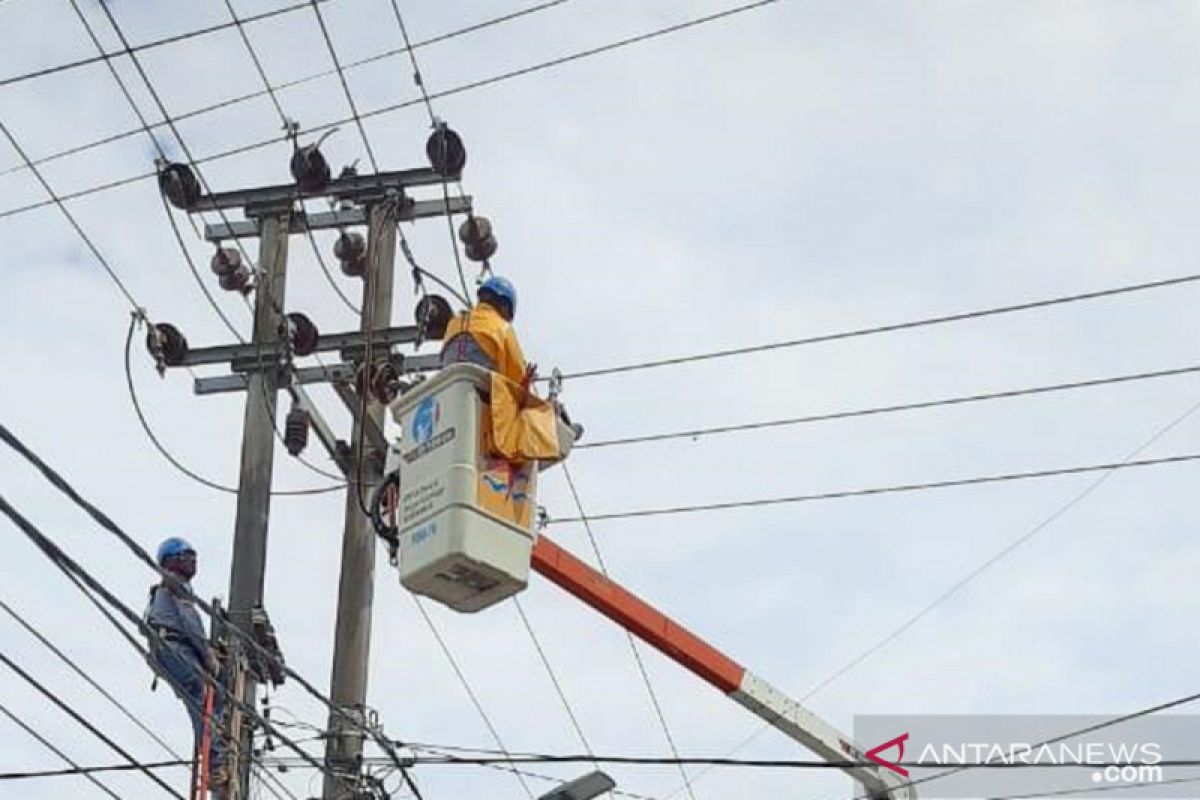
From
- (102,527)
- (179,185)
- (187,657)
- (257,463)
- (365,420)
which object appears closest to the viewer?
(102,527)

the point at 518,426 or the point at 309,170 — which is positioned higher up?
the point at 309,170

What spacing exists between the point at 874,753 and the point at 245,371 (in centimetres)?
531

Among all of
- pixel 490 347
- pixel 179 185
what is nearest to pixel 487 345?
pixel 490 347

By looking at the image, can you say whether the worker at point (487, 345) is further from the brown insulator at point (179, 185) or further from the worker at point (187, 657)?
the brown insulator at point (179, 185)

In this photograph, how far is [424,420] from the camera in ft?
31.8

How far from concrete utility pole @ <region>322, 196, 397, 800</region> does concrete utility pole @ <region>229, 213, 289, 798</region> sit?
48 centimetres

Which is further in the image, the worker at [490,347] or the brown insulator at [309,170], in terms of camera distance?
the brown insulator at [309,170]

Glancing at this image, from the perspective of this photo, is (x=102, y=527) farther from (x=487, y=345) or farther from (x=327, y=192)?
(x=327, y=192)

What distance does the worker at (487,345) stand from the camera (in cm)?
956

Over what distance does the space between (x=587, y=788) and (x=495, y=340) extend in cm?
295

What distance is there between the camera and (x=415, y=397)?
9.80m

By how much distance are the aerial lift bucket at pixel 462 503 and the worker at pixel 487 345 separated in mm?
117

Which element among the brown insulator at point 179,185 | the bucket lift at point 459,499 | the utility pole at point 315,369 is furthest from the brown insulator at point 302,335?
the bucket lift at point 459,499

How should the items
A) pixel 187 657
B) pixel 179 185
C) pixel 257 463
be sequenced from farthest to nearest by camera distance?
pixel 179 185
pixel 257 463
pixel 187 657
